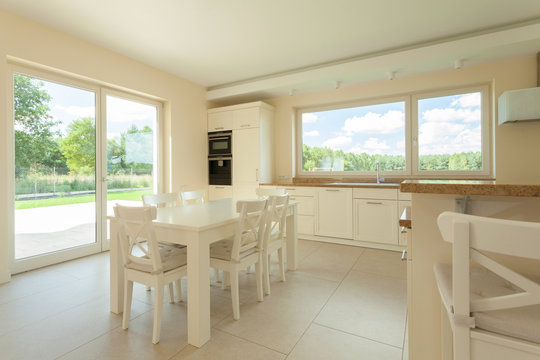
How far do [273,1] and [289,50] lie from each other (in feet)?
3.23

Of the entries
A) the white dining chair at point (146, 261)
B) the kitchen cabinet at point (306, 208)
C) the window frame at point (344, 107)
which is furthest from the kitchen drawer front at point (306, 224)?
the white dining chair at point (146, 261)

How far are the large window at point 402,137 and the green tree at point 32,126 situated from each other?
355 cm

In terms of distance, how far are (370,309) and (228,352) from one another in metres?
1.10

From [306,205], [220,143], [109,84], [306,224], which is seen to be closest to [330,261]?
[306,224]

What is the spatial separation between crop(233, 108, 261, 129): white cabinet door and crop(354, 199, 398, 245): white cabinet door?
6.86 feet

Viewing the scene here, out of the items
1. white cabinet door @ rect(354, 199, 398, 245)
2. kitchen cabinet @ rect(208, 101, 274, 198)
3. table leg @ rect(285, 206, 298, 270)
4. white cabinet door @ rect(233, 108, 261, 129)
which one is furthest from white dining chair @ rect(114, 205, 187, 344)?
white cabinet door @ rect(233, 108, 261, 129)

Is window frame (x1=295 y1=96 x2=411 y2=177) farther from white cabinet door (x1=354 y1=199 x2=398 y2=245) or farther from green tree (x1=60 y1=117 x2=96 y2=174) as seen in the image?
green tree (x1=60 y1=117 x2=96 y2=174)

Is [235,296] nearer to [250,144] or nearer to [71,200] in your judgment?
[71,200]

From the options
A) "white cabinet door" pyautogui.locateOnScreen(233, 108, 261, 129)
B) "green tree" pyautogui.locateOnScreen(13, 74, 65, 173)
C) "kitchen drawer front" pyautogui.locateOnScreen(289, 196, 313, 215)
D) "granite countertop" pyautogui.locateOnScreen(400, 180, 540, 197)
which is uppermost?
"white cabinet door" pyautogui.locateOnScreen(233, 108, 261, 129)

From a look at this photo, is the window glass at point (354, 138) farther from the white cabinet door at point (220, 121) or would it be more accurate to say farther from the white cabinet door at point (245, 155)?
the white cabinet door at point (220, 121)

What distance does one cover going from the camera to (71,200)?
125 inches

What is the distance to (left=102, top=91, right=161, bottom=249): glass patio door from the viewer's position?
3566mm

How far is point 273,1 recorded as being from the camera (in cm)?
243

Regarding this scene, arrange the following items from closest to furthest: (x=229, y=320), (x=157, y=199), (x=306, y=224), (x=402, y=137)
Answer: (x=229, y=320) < (x=157, y=199) < (x=402, y=137) < (x=306, y=224)
